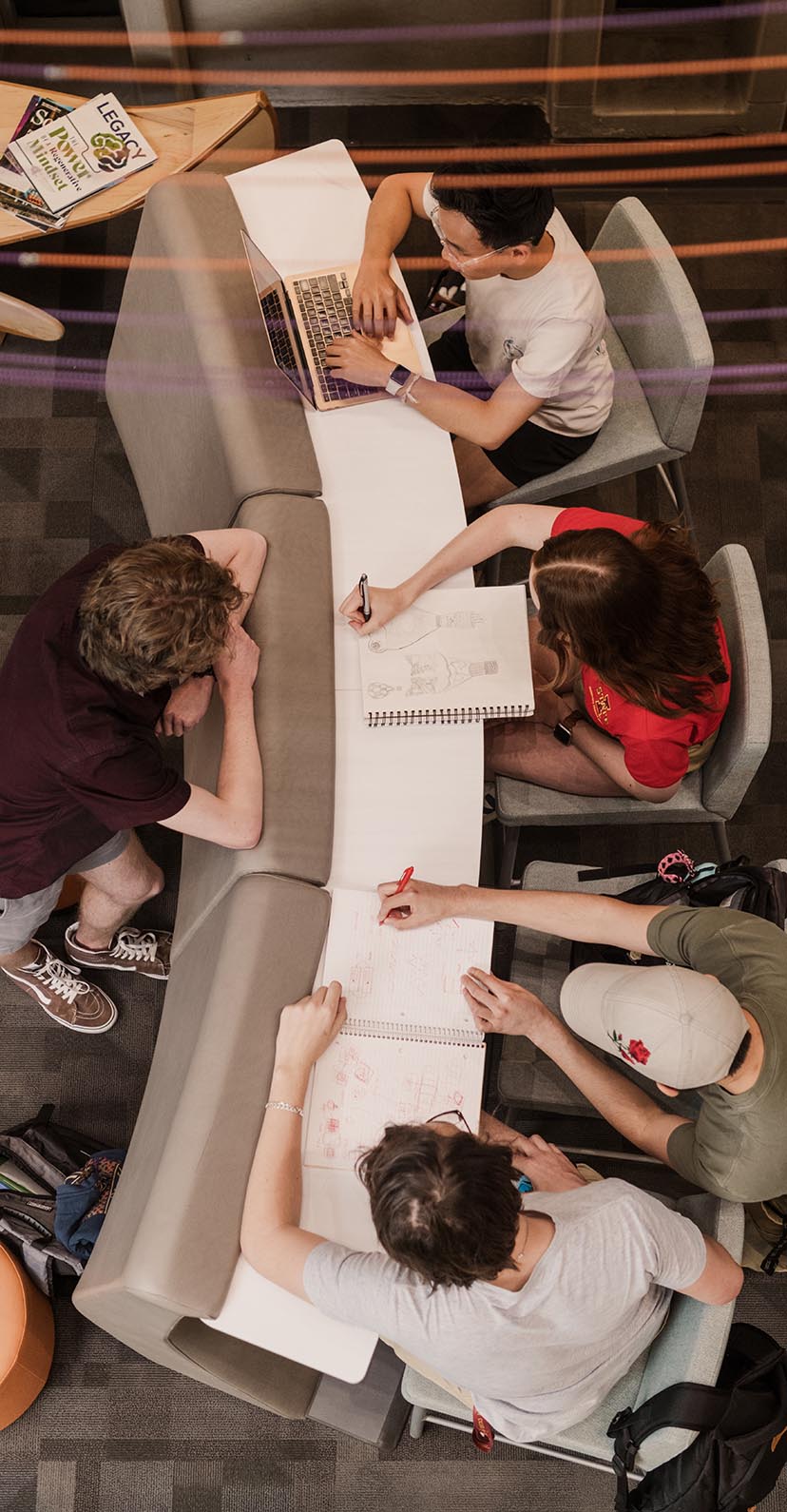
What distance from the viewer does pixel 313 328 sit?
99.9 inches

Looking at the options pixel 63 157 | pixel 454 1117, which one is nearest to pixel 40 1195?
pixel 454 1117

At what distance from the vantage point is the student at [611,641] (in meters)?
2.10

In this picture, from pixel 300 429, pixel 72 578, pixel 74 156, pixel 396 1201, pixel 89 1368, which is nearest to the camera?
pixel 396 1201

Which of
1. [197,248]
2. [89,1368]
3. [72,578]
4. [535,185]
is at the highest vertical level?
[535,185]

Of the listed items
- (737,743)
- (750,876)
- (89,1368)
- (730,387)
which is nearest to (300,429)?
(737,743)

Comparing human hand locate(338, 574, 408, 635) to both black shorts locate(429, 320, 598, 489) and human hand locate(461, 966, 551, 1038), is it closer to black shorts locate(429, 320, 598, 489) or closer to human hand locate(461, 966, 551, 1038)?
black shorts locate(429, 320, 598, 489)

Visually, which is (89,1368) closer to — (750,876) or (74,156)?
(750,876)

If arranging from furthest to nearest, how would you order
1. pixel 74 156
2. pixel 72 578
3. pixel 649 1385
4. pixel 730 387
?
pixel 730 387 < pixel 74 156 < pixel 72 578 < pixel 649 1385

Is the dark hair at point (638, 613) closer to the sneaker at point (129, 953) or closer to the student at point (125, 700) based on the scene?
the student at point (125, 700)

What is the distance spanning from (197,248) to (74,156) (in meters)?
1.10

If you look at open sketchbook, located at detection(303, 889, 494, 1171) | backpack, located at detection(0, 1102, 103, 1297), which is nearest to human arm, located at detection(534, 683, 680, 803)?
open sketchbook, located at detection(303, 889, 494, 1171)

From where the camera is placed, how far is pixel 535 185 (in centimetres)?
228

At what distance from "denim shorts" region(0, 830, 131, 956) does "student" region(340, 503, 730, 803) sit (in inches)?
29.9

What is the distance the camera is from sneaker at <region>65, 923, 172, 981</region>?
2.93m
